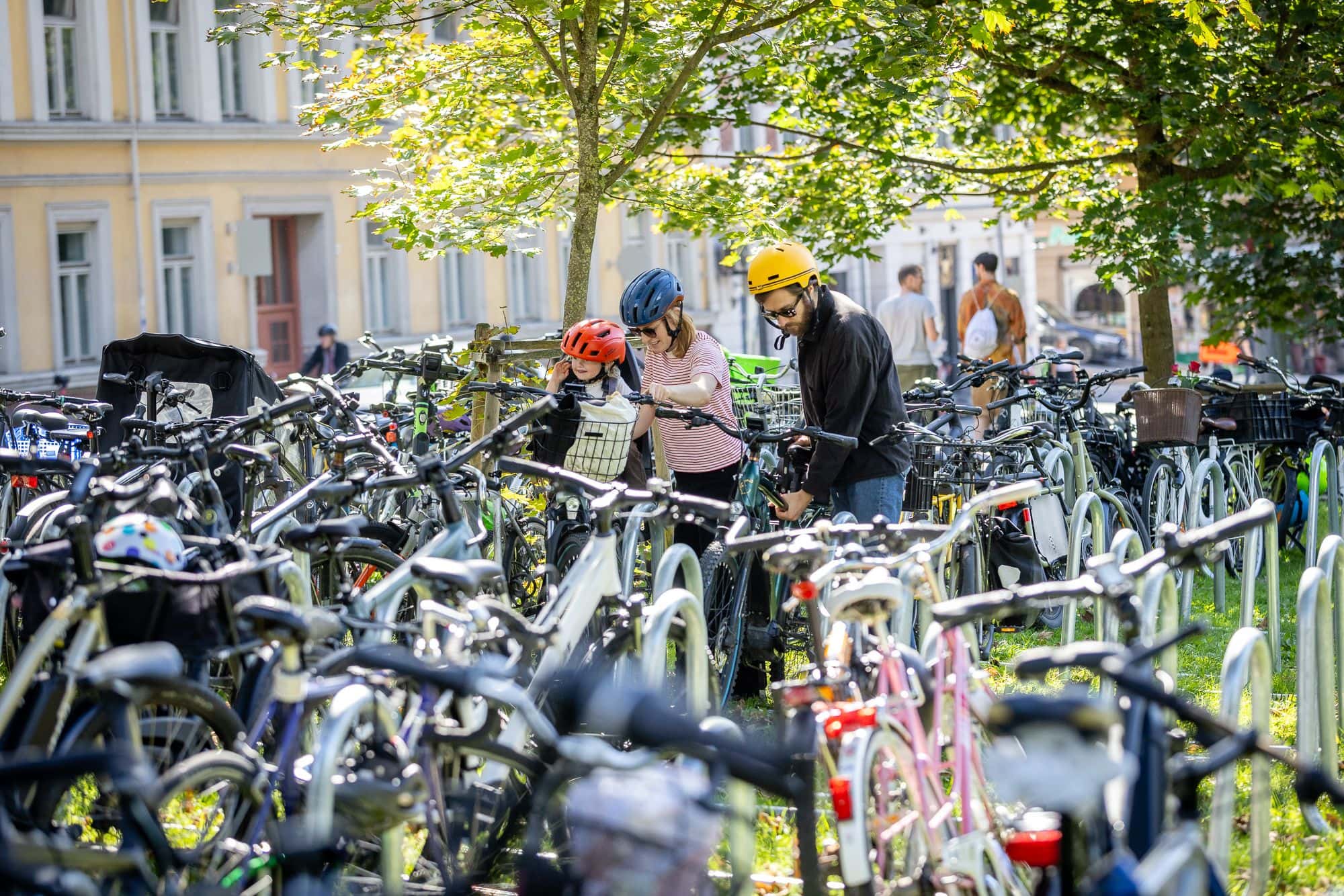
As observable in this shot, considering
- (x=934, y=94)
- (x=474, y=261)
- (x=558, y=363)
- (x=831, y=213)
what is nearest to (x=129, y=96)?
(x=474, y=261)

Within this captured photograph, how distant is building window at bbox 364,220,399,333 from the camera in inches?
1101

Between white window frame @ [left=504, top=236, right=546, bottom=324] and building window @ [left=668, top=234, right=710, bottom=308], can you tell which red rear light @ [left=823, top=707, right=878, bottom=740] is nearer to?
white window frame @ [left=504, top=236, right=546, bottom=324]

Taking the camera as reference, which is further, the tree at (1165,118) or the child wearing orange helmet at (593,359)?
the tree at (1165,118)

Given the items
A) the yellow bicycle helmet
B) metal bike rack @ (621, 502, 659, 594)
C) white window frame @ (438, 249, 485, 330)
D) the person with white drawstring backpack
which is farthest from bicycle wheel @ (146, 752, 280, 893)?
white window frame @ (438, 249, 485, 330)

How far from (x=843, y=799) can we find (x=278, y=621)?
121 cm

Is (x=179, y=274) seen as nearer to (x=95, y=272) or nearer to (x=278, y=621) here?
(x=95, y=272)

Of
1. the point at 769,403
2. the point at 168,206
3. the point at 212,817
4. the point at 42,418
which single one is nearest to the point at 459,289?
the point at 168,206

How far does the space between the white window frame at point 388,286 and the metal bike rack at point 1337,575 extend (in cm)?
2287

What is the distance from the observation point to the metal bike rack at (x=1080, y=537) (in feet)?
23.6

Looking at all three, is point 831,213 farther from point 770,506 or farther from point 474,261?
point 474,261

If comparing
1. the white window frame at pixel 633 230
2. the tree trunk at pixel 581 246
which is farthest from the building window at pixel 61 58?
the tree trunk at pixel 581 246

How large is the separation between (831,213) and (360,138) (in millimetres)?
3723

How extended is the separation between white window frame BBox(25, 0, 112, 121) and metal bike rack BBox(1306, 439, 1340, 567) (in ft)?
58.8

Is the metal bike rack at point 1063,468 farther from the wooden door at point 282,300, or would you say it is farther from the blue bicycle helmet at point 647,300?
the wooden door at point 282,300
